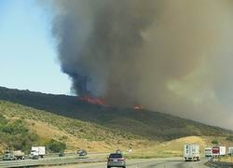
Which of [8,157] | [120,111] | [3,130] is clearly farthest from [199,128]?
[8,157]

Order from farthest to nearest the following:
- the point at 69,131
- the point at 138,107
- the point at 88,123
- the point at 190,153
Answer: the point at 138,107
the point at 88,123
the point at 69,131
the point at 190,153

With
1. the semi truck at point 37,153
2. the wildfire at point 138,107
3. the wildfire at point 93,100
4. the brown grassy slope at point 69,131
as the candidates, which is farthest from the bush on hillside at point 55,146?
the wildfire at point 138,107

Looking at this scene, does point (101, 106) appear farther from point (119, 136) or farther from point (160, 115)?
point (119, 136)

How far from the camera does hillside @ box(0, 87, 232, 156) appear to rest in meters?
113

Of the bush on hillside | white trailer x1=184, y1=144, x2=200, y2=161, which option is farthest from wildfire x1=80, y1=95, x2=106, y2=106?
white trailer x1=184, y1=144, x2=200, y2=161

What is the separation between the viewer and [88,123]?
136625mm

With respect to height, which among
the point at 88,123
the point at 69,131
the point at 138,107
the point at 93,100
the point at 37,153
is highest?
the point at 93,100

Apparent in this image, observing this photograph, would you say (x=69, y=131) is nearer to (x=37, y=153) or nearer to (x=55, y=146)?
(x=55, y=146)

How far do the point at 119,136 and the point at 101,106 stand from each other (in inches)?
1467

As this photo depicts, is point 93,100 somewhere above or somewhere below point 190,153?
above

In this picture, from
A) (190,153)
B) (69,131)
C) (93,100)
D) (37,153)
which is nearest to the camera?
(37,153)

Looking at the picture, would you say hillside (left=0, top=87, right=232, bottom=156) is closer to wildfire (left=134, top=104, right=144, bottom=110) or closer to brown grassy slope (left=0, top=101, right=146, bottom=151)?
brown grassy slope (left=0, top=101, right=146, bottom=151)

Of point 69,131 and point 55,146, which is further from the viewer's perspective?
point 69,131

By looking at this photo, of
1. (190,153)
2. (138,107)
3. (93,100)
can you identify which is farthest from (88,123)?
(190,153)
